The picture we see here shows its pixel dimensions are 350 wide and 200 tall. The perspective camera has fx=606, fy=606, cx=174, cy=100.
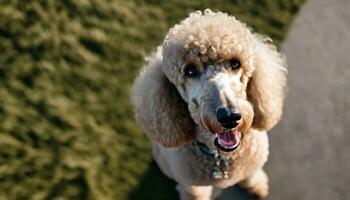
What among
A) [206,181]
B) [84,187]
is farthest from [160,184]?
[206,181]

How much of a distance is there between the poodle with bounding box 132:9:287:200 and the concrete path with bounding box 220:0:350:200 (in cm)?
56

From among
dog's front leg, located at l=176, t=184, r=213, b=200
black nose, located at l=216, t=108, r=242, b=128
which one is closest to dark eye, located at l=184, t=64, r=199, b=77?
black nose, located at l=216, t=108, r=242, b=128

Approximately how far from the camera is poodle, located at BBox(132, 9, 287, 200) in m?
2.71

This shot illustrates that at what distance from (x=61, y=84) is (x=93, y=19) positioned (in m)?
0.58

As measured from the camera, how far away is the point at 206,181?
3.28 m

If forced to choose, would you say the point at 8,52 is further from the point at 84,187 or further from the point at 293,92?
the point at 293,92

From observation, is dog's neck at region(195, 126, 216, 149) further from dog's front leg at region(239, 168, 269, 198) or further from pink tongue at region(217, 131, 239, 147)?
dog's front leg at region(239, 168, 269, 198)

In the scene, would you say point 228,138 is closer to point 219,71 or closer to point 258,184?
point 219,71

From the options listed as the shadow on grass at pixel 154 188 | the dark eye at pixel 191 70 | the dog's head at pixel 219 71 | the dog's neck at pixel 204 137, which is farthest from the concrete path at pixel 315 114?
the dark eye at pixel 191 70

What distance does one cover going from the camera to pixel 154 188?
401 centimetres

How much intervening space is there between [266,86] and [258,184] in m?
0.99

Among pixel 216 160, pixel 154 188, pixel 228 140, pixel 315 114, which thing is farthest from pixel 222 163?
pixel 315 114

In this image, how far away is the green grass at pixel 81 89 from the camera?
160 inches

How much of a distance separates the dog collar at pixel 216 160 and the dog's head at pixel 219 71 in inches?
12.8
